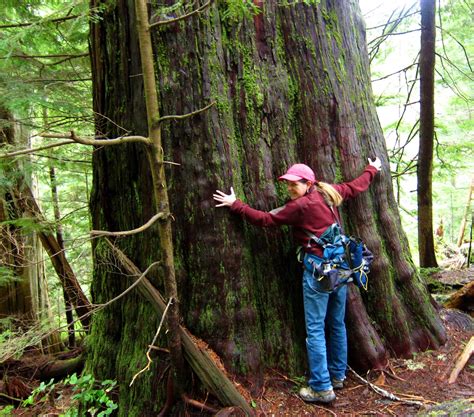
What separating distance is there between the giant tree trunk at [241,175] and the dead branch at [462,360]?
0.29 metres

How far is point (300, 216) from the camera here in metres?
3.28

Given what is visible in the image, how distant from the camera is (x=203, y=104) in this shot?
324cm

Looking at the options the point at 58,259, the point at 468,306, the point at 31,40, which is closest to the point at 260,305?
the point at 468,306

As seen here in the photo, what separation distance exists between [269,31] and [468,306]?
4.43 m

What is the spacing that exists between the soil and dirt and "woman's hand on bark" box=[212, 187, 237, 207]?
1.64 metres

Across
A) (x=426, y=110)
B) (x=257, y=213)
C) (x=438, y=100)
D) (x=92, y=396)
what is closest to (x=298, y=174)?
(x=257, y=213)

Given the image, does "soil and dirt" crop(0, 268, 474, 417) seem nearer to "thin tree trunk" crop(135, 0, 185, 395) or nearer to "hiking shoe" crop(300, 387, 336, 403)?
"hiking shoe" crop(300, 387, 336, 403)

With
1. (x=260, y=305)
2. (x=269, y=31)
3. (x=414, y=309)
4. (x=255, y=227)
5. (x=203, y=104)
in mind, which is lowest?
(x=414, y=309)

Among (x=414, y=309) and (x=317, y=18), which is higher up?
(x=317, y=18)

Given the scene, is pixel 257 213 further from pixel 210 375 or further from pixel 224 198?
pixel 210 375

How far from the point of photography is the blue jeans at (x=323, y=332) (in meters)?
3.29

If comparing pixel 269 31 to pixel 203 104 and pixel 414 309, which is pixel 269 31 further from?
pixel 414 309

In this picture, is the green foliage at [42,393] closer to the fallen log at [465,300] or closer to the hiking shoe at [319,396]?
the hiking shoe at [319,396]

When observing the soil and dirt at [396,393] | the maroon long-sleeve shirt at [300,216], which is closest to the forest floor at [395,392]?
the soil and dirt at [396,393]
